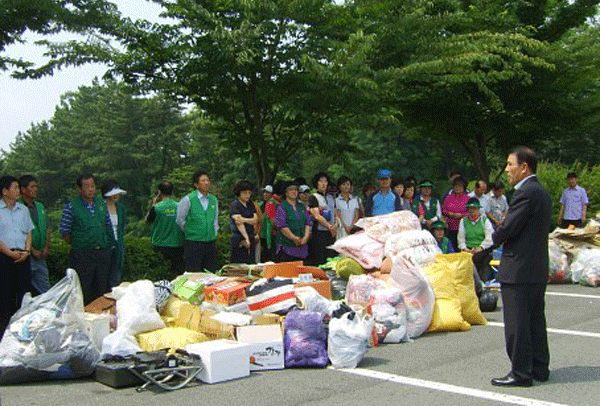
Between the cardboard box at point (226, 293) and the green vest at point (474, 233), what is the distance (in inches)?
195

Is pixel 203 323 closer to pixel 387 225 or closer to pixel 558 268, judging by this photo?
pixel 387 225

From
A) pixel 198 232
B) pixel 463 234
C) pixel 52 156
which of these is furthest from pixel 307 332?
pixel 52 156

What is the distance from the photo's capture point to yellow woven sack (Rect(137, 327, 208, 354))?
269 inches

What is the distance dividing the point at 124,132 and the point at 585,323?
63.9 metres

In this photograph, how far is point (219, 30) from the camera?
10695 millimetres

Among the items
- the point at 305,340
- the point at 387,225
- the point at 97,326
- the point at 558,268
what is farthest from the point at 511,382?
the point at 558,268

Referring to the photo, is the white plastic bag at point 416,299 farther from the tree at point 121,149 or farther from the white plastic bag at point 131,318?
the tree at point 121,149

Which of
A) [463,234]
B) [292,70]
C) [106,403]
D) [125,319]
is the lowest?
[106,403]

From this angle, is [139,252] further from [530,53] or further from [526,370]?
[530,53]

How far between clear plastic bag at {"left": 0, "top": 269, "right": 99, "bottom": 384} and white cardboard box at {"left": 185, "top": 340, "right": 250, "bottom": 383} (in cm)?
96

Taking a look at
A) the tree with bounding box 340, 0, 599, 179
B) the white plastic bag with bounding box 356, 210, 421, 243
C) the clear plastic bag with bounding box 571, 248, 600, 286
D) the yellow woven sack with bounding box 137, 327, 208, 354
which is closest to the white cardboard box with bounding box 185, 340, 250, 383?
the yellow woven sack with bounding box 137, 327, 208, 354

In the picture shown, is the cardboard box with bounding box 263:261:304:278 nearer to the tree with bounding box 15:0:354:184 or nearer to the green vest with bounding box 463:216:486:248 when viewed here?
the tree with bounding box 15:0:354:184

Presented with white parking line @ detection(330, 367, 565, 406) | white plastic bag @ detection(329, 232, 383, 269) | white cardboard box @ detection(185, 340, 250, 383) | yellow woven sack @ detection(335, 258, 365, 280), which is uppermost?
white plastic bag @ detection(329, 232, 383, 269)

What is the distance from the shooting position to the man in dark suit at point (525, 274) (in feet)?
19.4
